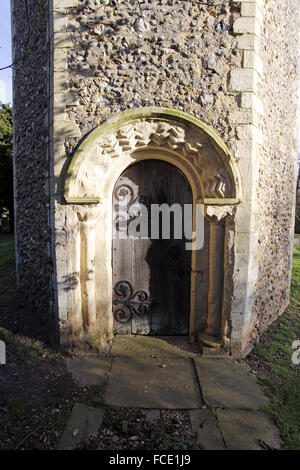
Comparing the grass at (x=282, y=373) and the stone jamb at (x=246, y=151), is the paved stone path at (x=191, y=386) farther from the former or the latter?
the stone jamb at (x=246, y=151)

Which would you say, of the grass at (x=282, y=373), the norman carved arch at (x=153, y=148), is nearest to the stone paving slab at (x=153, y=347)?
the grass at (x=282, y=373)

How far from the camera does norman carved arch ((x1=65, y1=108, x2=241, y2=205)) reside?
316 cm

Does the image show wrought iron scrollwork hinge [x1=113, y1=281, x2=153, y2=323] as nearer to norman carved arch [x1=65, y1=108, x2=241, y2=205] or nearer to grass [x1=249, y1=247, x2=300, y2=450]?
norman carved arch [x1=65, y1=108, x2=241, y2=205]

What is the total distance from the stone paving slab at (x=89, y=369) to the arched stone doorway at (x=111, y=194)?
1.08ft

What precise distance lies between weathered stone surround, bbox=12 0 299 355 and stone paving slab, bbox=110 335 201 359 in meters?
0.59

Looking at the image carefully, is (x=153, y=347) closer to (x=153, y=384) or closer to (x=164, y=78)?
(x=153, y=384)

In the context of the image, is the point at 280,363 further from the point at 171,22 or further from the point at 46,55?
the point at 46,55

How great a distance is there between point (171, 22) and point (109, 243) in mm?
2804

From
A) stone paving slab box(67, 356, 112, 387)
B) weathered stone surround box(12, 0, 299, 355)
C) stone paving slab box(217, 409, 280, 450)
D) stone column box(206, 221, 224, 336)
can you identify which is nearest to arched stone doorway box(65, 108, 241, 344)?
stone column box(206, 221, 224, 336)

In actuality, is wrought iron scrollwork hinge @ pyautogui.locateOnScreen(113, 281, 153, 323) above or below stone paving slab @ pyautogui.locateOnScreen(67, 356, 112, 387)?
above

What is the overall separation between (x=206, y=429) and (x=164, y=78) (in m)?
3.72

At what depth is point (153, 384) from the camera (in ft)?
9.37
